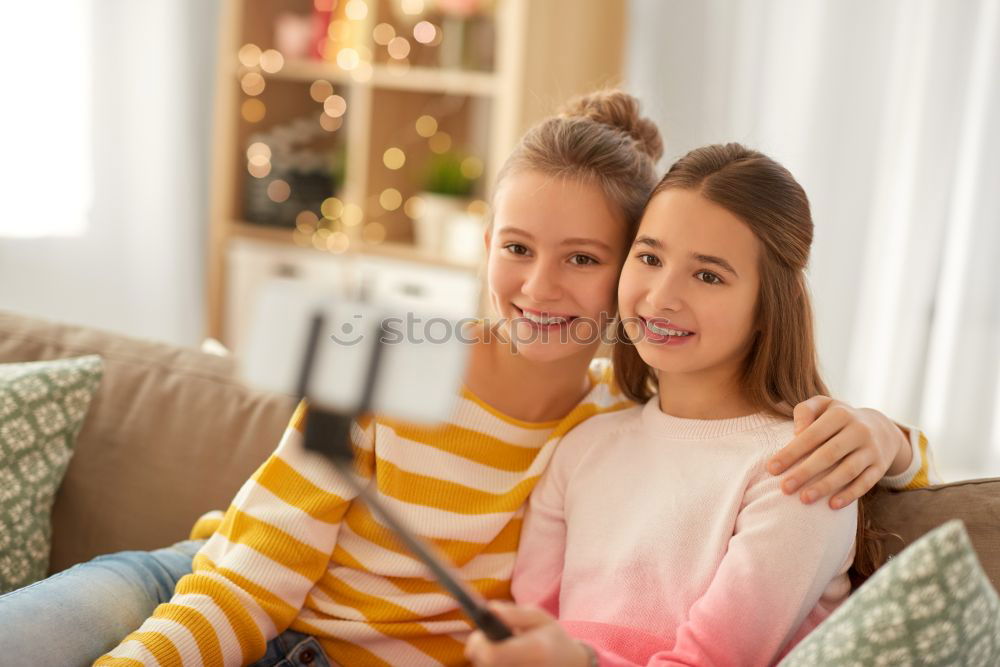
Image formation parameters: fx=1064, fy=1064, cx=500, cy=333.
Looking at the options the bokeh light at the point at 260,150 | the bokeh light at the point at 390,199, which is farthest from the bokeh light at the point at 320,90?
the bokeh light at the point at 390,199

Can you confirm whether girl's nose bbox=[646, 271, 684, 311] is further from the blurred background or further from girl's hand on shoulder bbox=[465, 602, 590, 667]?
the blurred background

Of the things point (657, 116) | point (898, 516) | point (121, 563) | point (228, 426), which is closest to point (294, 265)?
point (657, 116)

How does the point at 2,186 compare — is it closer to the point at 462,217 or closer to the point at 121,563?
the point at 462,217

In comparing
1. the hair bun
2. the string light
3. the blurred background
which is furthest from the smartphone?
the string light

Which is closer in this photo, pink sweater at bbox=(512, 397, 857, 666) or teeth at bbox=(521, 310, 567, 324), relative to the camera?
pink sweater at bbox=(512, 397, 857, 666)

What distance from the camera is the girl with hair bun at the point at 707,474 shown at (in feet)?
3.24

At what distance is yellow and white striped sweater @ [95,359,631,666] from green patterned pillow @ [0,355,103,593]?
0.31 m

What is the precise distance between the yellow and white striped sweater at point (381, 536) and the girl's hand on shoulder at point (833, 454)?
291 mm

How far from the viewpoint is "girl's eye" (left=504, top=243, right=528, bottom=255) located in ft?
3.90

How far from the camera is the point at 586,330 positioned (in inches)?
47.1

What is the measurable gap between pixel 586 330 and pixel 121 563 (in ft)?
1.96

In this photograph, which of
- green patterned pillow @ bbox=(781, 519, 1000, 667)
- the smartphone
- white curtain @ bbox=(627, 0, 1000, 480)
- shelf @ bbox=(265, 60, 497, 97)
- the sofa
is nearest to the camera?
the smartphone

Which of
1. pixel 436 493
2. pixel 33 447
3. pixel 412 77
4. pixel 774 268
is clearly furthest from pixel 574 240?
pixel 412 77

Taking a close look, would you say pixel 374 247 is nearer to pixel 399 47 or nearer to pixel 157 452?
pixel 399 47
